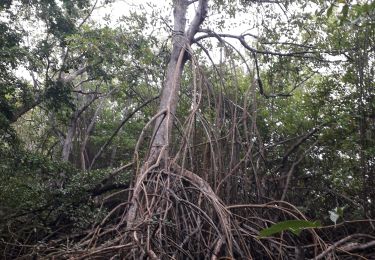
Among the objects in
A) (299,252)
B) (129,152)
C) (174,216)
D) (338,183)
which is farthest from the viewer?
(129,152)

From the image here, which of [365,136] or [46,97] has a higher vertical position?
[46,97]

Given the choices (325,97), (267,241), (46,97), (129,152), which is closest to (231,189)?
(267,241)

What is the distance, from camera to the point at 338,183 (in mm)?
5062

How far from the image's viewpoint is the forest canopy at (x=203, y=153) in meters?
3.25

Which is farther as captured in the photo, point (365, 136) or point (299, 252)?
point (365, 136)

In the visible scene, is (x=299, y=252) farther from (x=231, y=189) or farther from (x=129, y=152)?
(x=129, y=152)

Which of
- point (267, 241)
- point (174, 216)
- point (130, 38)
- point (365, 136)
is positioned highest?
point (130, 38)

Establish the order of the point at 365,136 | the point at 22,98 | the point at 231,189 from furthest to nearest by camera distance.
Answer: the point at 22,98 < the point at 365,136 < the point at 231,189

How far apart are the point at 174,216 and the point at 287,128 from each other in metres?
3.21

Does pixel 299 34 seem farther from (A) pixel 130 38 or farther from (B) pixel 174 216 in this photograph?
(B) pixel 174 216

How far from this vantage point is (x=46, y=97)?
6.07 m

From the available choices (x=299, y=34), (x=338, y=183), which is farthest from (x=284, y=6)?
(x=338, y=183)

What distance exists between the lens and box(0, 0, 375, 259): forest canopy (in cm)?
325

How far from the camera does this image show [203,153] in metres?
4.21
